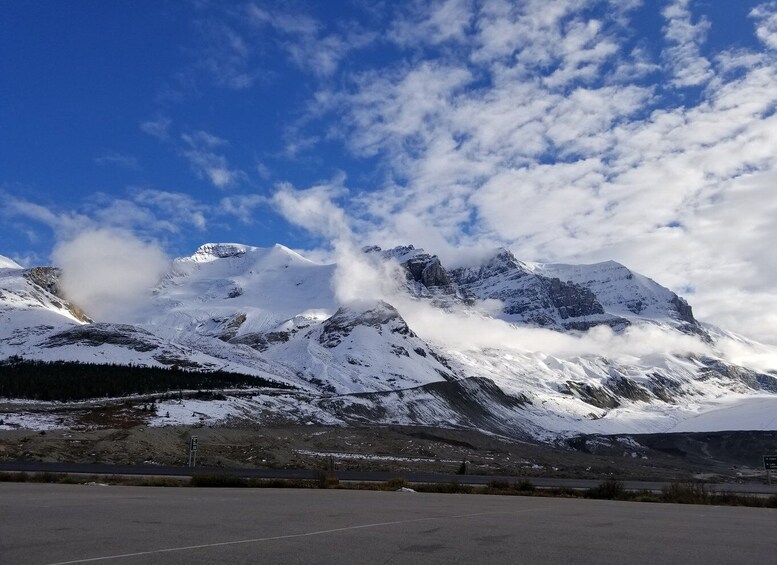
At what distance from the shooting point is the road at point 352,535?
356 inches

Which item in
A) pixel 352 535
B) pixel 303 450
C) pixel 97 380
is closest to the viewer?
pixel 352 535

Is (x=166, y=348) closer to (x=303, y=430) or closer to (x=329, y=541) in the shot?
(x=303, y=430)

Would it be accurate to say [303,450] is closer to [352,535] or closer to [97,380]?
[352,535]

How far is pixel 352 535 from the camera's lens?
1105cm

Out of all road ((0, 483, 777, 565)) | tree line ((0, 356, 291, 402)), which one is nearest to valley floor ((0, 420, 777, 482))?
road ((0, 483, 777, 565))

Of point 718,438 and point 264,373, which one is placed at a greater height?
point 264,373

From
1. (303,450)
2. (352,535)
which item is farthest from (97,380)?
(352,535)

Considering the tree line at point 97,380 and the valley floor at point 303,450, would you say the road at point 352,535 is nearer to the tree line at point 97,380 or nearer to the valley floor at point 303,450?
the valley floor at point 303,450

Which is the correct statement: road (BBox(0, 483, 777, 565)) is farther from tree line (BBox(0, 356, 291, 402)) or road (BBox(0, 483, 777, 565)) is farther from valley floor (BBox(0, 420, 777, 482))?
tree line (BBox(0, 356, 291, 402))

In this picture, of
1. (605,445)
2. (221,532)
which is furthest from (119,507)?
(605,445)

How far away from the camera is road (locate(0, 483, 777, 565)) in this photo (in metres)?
9.03

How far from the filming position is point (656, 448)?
156125mm

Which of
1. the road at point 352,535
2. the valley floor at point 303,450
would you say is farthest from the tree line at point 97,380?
the road at point 352,535

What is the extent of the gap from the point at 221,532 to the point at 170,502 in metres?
6.94
